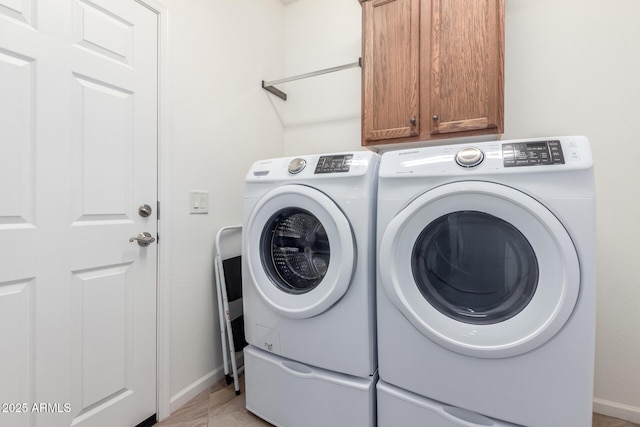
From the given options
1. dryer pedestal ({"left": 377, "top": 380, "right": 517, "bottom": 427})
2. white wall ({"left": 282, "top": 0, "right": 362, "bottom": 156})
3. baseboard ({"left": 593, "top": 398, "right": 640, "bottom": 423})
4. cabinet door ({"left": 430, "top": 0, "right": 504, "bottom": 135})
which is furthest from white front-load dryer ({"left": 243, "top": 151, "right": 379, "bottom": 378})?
baseboard ({"left": 593, "top": 398, "right": 640, "bottom": 423})

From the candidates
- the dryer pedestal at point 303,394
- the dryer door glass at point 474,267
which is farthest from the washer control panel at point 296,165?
the dryer pedestal at point 303,394

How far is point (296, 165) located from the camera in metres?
1.25

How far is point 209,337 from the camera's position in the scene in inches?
63.3

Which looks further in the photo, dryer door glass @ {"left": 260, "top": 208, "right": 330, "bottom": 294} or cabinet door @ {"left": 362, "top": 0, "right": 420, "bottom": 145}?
cabinet door @ {"left": 362, "top": 0, "right": 420, "bottom": 145}

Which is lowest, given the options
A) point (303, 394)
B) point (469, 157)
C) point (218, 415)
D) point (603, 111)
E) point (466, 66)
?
point (218, 415)

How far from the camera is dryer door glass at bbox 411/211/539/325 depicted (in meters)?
0.89

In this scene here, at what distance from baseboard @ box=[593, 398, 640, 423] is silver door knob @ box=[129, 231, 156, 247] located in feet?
7.41

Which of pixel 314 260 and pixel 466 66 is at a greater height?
pixel 466 66

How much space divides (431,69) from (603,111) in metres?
0.85

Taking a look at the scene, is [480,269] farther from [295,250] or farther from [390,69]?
[390,69]

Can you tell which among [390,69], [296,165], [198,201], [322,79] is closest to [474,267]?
[296,165]

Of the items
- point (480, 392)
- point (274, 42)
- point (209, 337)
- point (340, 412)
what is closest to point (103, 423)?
point (209, 337)

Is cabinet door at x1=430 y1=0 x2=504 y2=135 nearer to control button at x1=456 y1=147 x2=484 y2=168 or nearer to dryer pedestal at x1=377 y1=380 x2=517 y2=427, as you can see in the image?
control button at x1=456 y1=147 x2=484 y2=168

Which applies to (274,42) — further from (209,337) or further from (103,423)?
(103,423)
